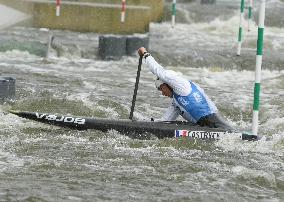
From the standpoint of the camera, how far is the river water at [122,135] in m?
6.81

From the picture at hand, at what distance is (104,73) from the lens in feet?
48.9

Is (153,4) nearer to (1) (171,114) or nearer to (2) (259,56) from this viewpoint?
(1) (171,114)

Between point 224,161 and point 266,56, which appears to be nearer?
point 224,161

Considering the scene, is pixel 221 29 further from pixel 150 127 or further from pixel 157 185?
pixel 157 185

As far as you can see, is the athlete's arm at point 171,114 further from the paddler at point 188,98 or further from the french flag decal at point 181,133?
the french flag decal at point 181,133

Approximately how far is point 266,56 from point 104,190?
40.9 feet

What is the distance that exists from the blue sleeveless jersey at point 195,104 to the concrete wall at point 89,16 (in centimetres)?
1101

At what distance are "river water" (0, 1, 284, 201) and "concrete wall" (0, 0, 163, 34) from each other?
Answer: 0.40m

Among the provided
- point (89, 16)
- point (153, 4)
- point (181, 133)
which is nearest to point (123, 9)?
point (89, 16)

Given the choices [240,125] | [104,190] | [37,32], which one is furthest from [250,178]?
[37,32]

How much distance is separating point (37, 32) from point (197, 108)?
1104cm

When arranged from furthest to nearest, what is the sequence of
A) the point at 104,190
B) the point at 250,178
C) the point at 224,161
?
the point at 224,161 → the point at 250,178 → the point at 104,190

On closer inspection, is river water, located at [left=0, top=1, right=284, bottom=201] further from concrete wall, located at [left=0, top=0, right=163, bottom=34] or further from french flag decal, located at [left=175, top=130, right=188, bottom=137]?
concrete wall, located at [left=0, top=0, right=163, bottom=34]

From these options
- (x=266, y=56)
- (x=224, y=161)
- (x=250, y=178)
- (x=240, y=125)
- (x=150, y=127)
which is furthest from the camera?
(x=266, y=56)
